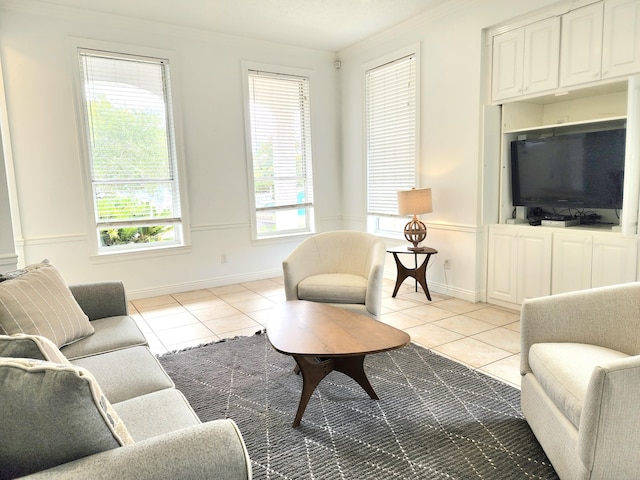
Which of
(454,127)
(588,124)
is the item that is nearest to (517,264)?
(588,124)

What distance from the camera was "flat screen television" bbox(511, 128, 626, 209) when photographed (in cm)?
330

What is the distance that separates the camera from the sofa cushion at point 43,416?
3.02ft

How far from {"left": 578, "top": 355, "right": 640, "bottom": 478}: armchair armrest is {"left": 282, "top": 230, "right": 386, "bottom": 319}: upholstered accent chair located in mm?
1725

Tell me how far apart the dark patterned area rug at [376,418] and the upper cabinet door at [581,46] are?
2.41 m

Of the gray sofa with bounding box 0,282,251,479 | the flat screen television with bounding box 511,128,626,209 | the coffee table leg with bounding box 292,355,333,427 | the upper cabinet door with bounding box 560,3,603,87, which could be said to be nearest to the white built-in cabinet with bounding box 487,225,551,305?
the flat screen television with bounding box 511,128,626,209

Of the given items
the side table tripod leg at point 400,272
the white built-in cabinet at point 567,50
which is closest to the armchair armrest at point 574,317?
the white built-in cabinet at point 567,50

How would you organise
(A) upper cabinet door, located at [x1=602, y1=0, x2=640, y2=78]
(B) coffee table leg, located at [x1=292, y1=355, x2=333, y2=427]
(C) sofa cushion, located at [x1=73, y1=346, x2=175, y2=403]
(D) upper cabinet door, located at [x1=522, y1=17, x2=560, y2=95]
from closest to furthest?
(C) sofa cushion, located at [x1=73, y1=346, x2=175, y2=403]
(B) coffee table leg, located at [x1=292, y1=355, x2=333, y2=427]
(A) upper cabinet door, located at [x1=602, y1=0, x2=640, y2=78]
(D) upper cabinet door, located at [x1=522, y1=17, x2=560, y2=95]

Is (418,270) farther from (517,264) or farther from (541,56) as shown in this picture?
(541,56)

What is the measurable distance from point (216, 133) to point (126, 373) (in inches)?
144

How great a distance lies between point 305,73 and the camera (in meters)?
5.50

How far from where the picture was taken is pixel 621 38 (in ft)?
9.95

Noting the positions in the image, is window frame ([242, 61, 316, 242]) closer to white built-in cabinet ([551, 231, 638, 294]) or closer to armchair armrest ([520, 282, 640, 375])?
white built-in cabinet ([551, 231, 638, 294])

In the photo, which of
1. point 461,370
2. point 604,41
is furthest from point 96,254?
point 604,41

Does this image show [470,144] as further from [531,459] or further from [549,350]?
[531,459]
